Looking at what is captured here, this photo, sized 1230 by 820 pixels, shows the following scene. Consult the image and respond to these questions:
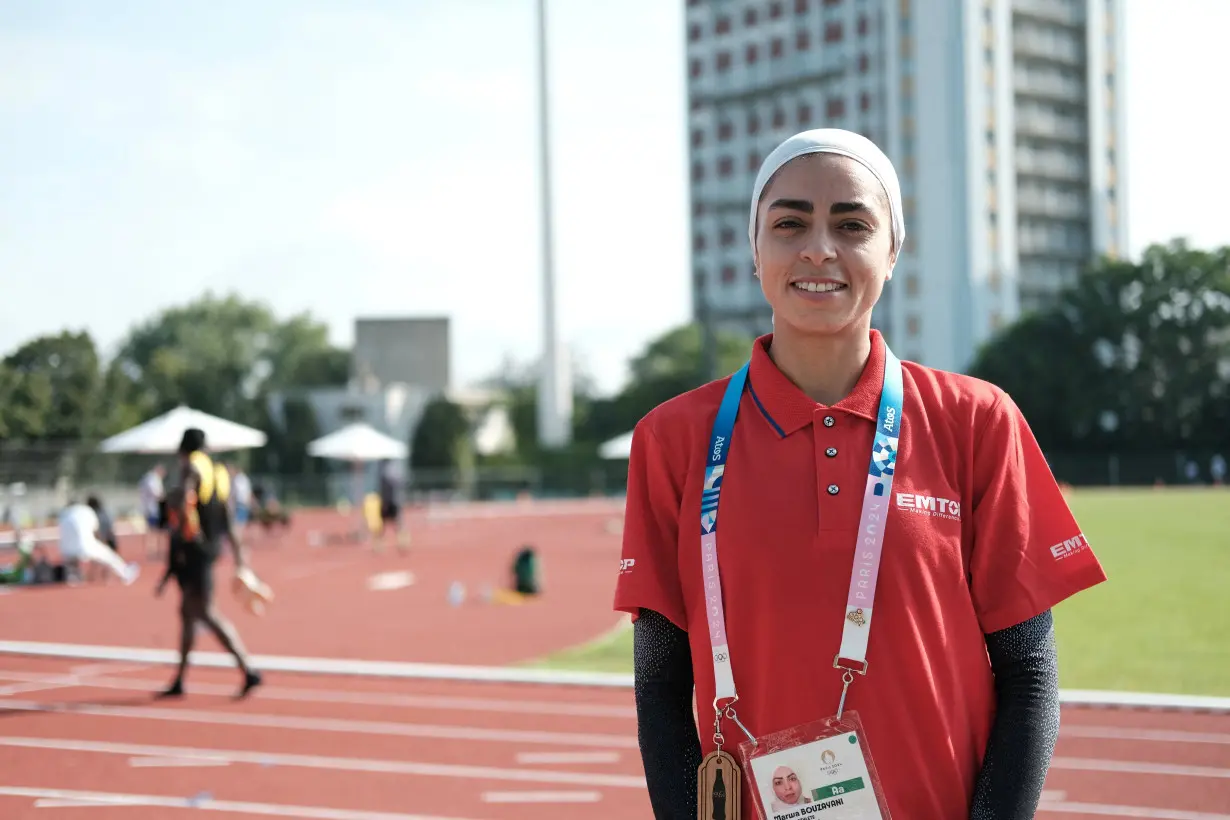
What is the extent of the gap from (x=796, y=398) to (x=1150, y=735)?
6.44 meters

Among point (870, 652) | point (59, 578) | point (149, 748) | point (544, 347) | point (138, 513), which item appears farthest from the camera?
point (544, 347)

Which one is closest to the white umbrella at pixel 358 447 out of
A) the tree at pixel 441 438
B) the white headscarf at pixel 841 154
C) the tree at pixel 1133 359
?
the tree at pixel 441 438

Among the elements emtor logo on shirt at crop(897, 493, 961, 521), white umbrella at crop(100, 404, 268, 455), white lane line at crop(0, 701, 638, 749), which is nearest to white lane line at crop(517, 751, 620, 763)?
white lane line at crop(0, 701, 638, 749)

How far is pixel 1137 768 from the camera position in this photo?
696 cm

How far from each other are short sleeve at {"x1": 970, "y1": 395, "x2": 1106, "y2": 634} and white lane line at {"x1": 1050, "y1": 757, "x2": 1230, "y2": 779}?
528cm

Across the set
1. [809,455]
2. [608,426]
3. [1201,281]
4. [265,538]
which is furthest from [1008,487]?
[608,426]

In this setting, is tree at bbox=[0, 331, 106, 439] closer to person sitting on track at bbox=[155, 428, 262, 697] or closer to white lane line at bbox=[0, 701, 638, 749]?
person sitting on track at bbox=[155, 428, 262, 697]

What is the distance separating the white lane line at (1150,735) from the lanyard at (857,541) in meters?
6.15

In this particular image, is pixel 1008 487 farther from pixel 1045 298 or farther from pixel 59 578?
pixel 1045 298

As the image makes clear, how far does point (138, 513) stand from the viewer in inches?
1508

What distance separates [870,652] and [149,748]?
7.03 metres

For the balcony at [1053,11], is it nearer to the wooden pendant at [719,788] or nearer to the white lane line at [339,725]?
the white lane line at [339,725]

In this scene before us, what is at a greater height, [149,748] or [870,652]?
[870,652]

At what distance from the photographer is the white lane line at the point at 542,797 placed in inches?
262
